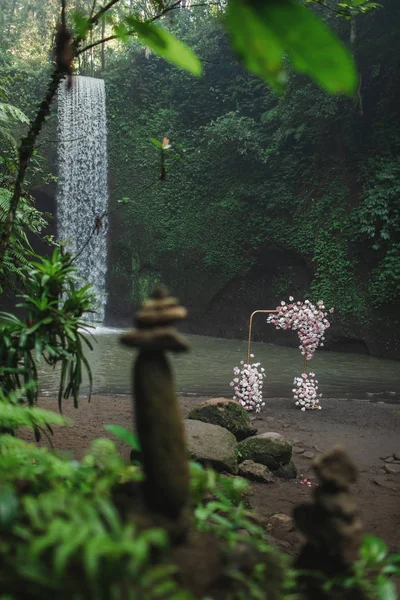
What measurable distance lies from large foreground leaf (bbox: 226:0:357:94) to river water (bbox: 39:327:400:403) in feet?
22.5

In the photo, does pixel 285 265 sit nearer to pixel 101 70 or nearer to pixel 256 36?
pixel 101 70

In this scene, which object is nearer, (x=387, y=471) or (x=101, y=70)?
(x=387, y=471)

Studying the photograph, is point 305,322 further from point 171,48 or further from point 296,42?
point 296,42

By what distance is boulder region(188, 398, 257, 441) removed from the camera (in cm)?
489

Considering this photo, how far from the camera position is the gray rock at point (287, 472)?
429 centimetres

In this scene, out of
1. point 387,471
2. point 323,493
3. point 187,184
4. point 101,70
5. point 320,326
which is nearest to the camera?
point 323,493

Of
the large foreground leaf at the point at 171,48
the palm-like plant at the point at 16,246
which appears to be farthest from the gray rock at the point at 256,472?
the large foreground leaf at the point at 171,48

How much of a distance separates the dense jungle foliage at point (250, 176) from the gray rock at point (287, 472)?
8577mm

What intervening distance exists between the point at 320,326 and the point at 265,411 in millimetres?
1494

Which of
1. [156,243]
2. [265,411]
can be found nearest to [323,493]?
[265,411]

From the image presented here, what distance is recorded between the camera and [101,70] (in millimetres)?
18688

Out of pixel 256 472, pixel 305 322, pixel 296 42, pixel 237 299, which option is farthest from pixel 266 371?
pixel 296 42

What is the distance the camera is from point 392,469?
4.49 m

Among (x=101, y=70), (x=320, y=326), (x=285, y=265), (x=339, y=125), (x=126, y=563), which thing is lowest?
(x=126, y=563)
